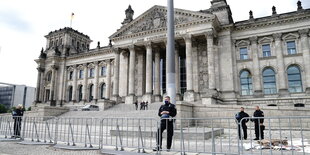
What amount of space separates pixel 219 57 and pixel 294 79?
9618mm

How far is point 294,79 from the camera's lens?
29.1 m

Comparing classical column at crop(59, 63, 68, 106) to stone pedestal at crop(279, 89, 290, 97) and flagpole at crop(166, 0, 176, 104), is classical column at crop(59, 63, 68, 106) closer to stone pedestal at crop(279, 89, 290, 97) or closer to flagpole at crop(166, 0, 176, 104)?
stone pedestal at crop(279, 89, 290, 97)

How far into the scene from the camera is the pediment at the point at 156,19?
3153cm

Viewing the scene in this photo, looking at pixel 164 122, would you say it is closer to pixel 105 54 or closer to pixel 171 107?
pixel 171 107

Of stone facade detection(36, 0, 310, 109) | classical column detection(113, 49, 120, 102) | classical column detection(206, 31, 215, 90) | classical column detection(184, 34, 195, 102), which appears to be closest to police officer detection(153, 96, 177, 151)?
stone facade detection(36, 0, 310, 109)

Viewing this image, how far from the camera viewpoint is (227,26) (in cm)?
3184

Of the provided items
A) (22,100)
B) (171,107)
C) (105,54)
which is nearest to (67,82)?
(105,54)

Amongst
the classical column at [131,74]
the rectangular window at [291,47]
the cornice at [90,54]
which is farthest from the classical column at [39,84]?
the rectangular window at [291,47]

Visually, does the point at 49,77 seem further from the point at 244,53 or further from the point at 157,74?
the point at 244,53

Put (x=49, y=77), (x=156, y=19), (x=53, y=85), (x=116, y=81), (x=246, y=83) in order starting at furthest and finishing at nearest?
(x=49, y=77) < (x=53, y=85) < (x=116, y=81) < (x=156, y=19) < (x=246, y=83)

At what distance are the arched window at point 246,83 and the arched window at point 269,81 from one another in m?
1.81

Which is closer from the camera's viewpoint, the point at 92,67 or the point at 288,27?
the point at 288,27

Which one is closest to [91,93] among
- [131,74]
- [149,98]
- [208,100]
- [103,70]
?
[103,70]

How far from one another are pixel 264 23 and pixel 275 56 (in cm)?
462
